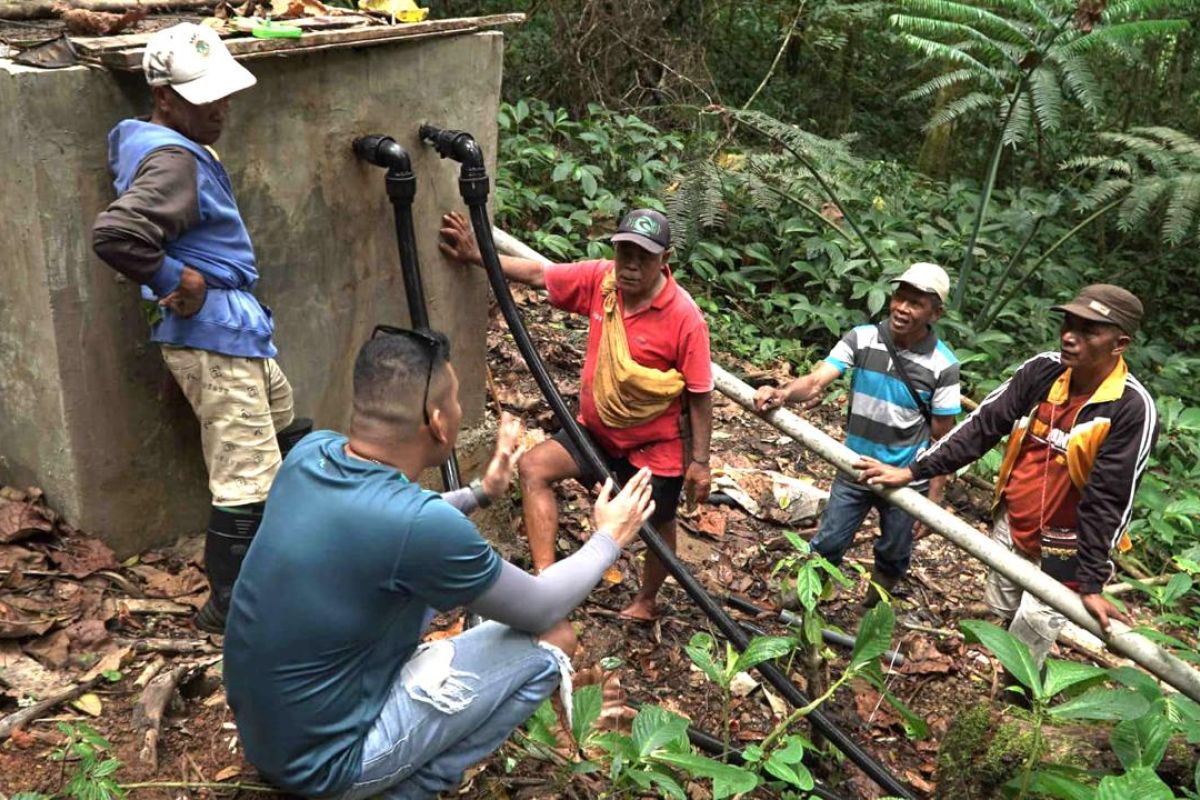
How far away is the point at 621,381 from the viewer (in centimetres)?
446

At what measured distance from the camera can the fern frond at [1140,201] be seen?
814cm

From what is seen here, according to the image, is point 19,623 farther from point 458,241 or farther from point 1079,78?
point 1079,78

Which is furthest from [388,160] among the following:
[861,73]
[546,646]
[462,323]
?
[861,73]

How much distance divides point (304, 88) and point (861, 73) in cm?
1144

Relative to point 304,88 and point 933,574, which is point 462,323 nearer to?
point 304,88

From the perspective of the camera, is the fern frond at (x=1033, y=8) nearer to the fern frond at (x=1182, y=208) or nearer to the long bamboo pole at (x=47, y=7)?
the fern frond at (x=1182, y=208)

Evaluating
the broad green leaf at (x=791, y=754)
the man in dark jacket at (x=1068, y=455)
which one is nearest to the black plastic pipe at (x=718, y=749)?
the broad green leaf at (x=791, y=754)

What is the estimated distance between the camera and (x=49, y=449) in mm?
4027

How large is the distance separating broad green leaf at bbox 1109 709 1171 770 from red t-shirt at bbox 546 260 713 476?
6.36 ft

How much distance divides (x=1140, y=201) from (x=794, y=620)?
16.0ft

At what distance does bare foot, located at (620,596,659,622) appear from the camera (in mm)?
5109

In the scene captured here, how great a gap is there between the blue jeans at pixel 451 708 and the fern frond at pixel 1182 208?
660cm

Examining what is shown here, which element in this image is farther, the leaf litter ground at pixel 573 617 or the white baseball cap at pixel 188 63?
the leaf litter ground at pixel 573 617

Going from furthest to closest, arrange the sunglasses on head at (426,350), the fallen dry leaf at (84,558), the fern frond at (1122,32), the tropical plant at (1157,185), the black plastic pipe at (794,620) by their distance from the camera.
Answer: the tropical plant at (1157,185) → the fern frond at (1122,32) → the black plastic pipe at (794,620) → the fallen dry leaf at (84,558) → the sunglasses on head at (426,350)
